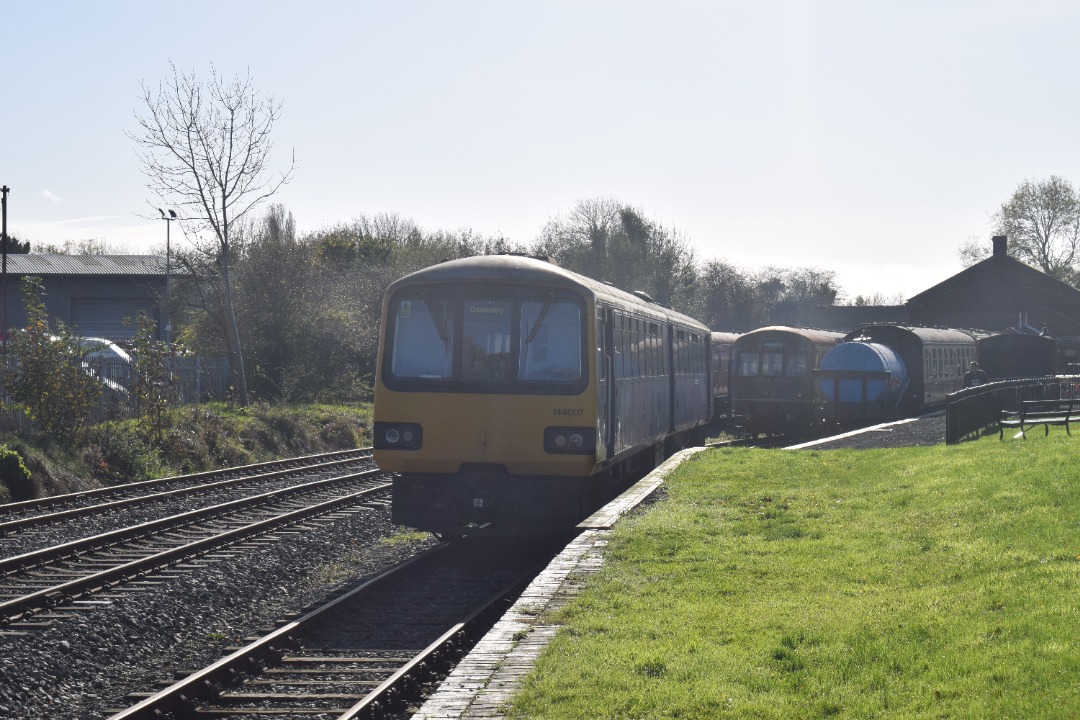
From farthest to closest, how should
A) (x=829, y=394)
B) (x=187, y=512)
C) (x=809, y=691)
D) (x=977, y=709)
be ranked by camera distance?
(x=829, y=394) < (x=187, y=512) < (x=809, y=691) < (x=977, y=709)

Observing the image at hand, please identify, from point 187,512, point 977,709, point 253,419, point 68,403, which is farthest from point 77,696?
point 253,419

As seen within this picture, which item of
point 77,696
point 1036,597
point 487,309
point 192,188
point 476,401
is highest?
point 192,188

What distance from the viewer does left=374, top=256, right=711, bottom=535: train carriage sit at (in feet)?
41.0

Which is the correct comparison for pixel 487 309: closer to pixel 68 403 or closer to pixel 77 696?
pixel 77 696

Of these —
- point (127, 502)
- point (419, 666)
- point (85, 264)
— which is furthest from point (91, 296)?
point (419, 666)

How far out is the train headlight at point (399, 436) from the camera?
41.4 ft

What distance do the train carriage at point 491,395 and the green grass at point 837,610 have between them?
1080 mm

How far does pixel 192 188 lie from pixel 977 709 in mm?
27541

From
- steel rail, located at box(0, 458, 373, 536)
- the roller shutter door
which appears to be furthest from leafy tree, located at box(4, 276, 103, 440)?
the roller shutter door

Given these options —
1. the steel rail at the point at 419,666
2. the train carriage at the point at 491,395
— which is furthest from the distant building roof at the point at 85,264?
the steel rail at the point at 419,666

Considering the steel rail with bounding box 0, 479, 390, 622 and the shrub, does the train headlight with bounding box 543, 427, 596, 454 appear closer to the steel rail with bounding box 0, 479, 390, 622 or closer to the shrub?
the steel rail with bounding box 0, 479, 390, 622

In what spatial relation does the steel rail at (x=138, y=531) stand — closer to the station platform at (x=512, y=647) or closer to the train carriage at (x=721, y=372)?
the station platform at (x=512, y=647)

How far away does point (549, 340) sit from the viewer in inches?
499

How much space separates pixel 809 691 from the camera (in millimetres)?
6262
